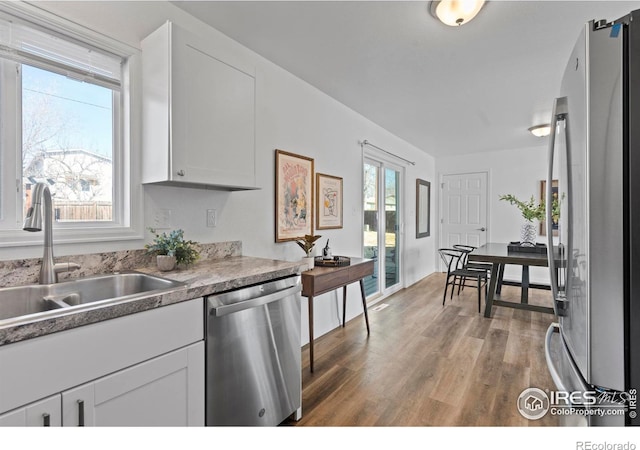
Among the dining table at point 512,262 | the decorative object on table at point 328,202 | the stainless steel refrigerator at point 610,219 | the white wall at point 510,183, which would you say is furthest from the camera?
the white wall at point 510,183

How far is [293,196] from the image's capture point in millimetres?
2873

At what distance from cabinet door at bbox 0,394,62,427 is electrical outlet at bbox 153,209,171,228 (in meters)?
1.07

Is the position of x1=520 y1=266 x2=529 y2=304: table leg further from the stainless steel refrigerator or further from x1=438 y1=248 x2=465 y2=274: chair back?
the stainless steel refrigerator

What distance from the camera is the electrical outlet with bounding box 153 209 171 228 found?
6.17ft

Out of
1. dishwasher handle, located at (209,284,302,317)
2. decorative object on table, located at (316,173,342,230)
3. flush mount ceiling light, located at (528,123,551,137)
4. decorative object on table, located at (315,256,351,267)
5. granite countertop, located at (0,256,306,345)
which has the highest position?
flush mount ceiling light, located at (528,123,551,137)

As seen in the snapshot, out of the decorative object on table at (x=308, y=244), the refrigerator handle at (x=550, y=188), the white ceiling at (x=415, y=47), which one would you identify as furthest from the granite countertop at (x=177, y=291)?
the white ceiling at (x=415, y=47)

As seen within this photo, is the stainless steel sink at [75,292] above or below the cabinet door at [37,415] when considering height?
above

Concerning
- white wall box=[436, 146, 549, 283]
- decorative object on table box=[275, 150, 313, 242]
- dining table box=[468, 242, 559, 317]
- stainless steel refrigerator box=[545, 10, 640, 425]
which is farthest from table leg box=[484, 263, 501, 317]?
stainless steel refrigerator box=[545, 10, 640, 425]

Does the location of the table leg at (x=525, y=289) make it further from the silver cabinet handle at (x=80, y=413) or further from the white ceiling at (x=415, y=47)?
the silver cabinet handle at (x=80, y=413)

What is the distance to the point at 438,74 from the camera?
9.24 feet

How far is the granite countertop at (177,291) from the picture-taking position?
0.92m

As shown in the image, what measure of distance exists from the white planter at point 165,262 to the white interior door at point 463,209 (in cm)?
601

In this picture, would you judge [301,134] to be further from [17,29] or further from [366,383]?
[366,383]

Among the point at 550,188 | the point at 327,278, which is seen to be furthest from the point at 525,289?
the point at 550,188
